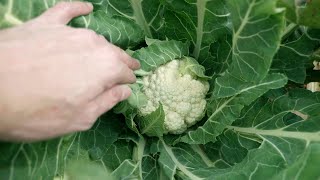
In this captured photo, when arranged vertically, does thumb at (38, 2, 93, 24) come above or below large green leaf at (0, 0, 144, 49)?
above

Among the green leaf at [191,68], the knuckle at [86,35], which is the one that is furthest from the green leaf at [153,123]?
the knuckle at [86,35]

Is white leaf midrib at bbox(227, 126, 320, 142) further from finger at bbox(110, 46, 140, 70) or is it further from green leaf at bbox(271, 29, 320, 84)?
finger at bbox(110, 46, 140, 70)

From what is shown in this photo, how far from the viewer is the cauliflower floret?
100 cm

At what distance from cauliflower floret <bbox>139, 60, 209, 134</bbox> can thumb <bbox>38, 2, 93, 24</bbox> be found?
0.63 feet

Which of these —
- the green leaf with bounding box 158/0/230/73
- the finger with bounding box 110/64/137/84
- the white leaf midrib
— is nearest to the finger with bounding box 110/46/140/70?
the finger with bounding box 110/64/137/84

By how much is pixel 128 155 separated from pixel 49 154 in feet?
0.73

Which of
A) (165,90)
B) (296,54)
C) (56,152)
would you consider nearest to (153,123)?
(165,90)

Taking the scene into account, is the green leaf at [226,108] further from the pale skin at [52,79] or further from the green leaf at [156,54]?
the pale skin at [52,79]

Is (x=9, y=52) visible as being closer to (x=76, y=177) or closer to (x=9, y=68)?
(x=9, y=68)

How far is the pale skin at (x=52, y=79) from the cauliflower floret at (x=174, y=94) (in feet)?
0.68

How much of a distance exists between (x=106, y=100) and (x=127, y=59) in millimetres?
127

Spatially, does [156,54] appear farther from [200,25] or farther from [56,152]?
[56,152]

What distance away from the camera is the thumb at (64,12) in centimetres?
82

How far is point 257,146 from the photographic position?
104cm
